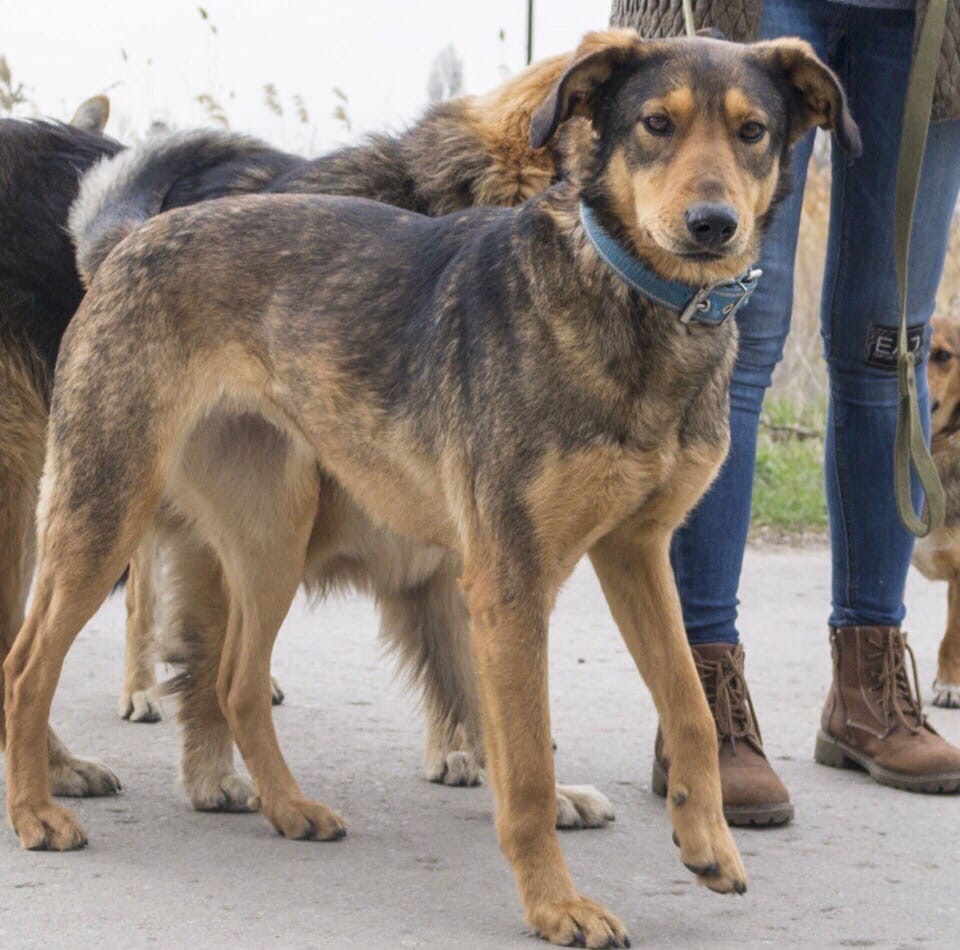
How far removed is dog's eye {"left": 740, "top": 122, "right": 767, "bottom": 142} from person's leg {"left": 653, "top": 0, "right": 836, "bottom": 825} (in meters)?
0.74

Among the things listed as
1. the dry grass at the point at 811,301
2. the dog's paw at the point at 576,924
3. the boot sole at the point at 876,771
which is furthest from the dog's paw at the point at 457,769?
the dry grass at the point at 811,301

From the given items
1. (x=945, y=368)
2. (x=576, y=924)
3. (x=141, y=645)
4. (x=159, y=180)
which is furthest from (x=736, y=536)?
(x=945, y=368)

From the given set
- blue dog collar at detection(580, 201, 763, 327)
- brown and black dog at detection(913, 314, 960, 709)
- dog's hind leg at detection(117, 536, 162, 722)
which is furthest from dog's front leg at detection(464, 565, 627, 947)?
brown and black dog at detection(913, 314, 960, 709)

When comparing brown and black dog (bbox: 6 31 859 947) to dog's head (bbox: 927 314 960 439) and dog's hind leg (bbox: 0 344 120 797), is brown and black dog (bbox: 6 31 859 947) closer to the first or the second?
dog's hind leg (bbox: 0 344 120 797)

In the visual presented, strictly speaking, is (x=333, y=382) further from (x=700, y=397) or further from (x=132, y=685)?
(x=132, y=685)

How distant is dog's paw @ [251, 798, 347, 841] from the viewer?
142 inches

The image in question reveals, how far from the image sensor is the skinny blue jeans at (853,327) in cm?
381

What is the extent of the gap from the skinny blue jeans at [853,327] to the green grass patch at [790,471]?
3.27 m

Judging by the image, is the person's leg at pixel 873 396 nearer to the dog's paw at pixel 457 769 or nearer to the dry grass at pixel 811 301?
the dog's paw at pixel 457 769

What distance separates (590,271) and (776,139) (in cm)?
42

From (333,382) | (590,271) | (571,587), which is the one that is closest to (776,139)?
(590,271)

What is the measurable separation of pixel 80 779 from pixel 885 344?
2159 mm

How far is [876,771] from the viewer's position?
409cm

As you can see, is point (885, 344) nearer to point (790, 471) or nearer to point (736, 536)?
point (736, 536)
